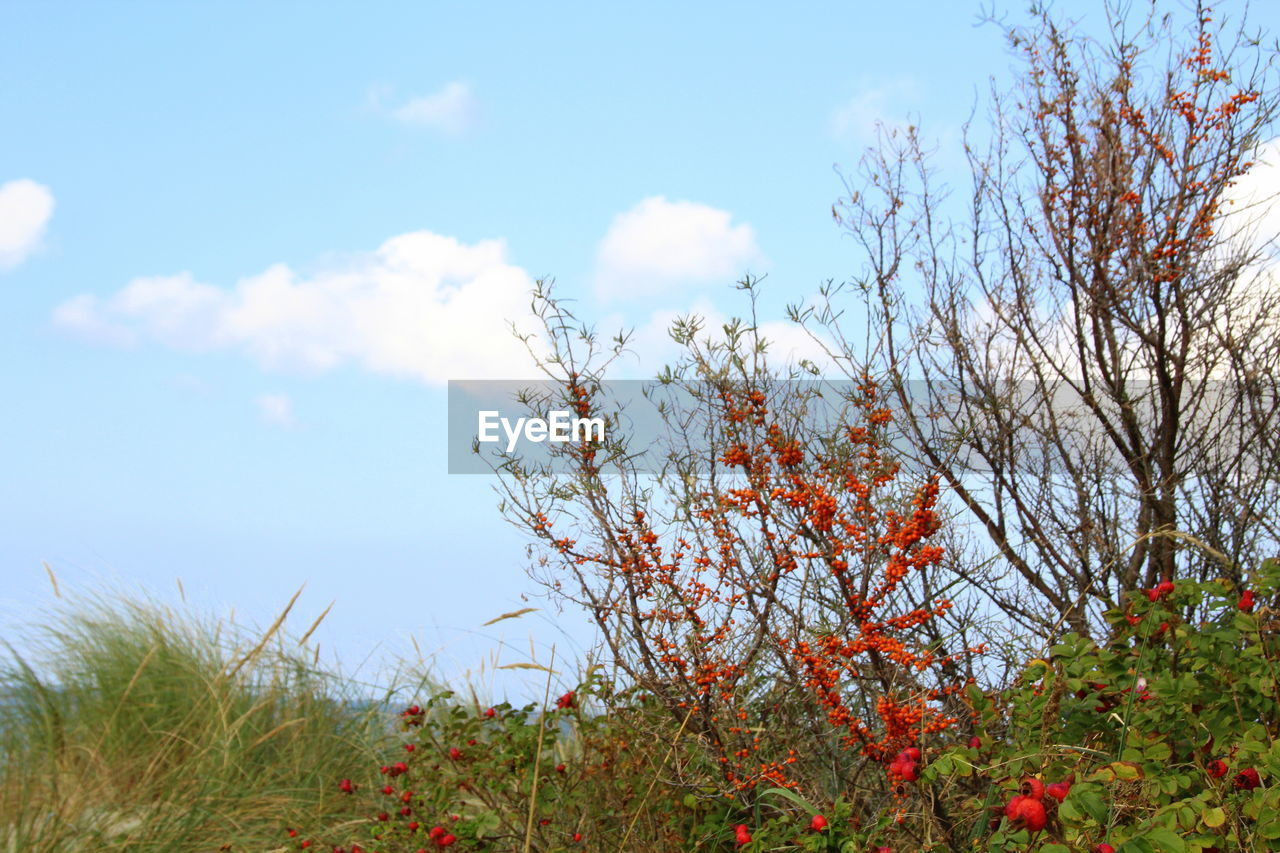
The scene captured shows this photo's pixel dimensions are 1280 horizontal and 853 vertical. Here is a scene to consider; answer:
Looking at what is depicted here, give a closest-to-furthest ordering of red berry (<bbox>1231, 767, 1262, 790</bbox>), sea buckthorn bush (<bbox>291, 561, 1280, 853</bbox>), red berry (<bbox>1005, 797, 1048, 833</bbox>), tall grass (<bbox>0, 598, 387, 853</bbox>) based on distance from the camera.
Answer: red berry (<bbox>1005, 797, 1048, 833</bbox>) → sea buckthorn bush (<bbox>291, 561, 1280, 853</bbox>) → red berry (<bbox>1231, 767, 1262, 790</bbox>) → tall grass (<bbox>0, 598, 387, 853</bbox>)

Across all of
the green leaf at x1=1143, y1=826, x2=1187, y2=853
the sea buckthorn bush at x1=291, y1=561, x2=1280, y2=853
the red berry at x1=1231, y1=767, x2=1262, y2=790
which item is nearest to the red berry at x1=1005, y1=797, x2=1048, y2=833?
the sea buckthorn bush at x1=291, y1=561, x2=1280, y2=853

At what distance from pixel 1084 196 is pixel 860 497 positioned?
2850 millimetres

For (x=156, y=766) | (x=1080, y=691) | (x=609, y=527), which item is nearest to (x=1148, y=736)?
(x=1080, y=691)

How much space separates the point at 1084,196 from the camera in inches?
219

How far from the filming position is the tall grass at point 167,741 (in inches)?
159

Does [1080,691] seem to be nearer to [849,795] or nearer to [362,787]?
[849,795]

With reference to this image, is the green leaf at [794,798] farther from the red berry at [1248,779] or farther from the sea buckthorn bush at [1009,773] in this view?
the red berry at [1248,779]

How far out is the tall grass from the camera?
4.03m

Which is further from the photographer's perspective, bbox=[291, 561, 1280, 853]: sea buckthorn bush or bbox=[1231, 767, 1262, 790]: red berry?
bbox=[1231, 767, 1262, 790]: red berry

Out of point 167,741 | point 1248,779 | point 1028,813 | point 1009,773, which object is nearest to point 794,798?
point 1009,773

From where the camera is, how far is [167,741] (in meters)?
5.32

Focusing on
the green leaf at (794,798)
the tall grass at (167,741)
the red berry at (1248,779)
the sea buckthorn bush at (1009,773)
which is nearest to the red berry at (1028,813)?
the sea buckthorn bush at (1009,773)

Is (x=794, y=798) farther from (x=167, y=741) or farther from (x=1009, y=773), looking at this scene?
(x=167, y=741)

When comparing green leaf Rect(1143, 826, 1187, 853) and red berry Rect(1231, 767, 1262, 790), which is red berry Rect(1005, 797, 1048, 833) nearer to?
green leaf Rect(1143, 826, 1187, 853)
